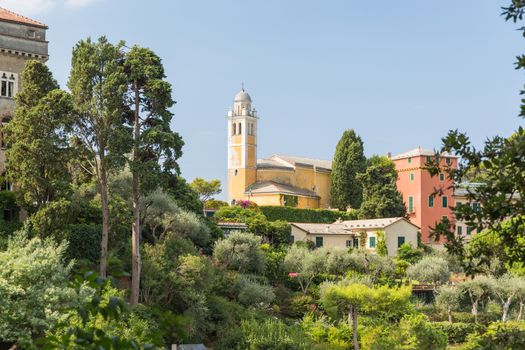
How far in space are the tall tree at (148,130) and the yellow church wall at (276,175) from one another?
1671 inches

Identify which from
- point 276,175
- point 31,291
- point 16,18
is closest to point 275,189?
point 276,175

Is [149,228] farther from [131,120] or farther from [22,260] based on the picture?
[22,260]

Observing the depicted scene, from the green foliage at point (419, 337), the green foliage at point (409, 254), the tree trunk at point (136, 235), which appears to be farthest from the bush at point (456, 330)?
the tree trunk at point (136, 235)

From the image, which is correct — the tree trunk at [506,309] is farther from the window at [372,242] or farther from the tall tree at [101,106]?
the tall tree at [101,106]

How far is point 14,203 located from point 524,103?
92.9 feet

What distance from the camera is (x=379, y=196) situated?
6512cm

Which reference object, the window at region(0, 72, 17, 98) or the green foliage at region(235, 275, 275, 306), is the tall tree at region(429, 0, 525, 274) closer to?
the green foliage at region(235, 275, 275, 306)

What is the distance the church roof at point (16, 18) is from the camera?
36031mm

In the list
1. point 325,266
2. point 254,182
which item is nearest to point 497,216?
point 325,266

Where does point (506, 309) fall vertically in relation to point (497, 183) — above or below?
below

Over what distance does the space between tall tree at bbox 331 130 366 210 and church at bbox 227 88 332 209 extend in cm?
276

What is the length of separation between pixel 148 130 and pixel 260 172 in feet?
144

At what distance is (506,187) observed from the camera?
892 cm

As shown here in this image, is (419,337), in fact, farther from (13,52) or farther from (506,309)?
(13,52)
